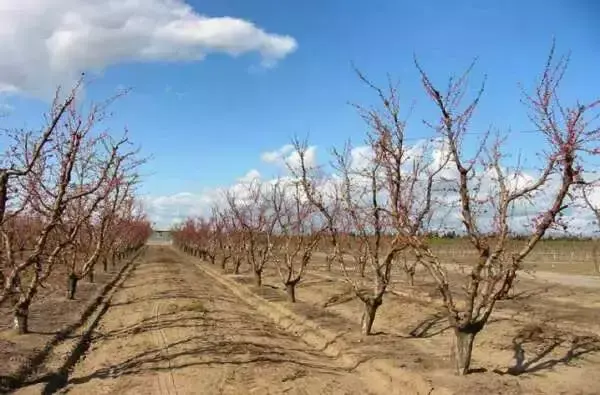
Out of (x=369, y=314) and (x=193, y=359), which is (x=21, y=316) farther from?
(x=369, y=314)

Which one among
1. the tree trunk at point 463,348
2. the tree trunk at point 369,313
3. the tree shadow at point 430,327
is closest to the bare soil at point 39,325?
the tree trunk at point 369,313

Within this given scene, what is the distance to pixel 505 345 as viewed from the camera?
44.2 ft

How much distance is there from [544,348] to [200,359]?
284 inches

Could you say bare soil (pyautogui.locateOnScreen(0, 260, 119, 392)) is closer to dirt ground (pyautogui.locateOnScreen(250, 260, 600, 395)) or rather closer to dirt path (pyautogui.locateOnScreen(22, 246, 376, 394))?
dirt path (pyautogui.locateOnScreen(22, 246, 376, 394))

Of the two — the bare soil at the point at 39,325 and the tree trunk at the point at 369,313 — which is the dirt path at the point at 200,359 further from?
the tree trunk at the point at 369,313

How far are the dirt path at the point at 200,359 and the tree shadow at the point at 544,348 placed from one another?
3.36 metres

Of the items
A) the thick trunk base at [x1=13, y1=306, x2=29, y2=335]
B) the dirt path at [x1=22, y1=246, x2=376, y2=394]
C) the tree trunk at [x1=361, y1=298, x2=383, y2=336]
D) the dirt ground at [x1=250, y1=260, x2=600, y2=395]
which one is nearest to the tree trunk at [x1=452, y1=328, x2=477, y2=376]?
the dirt ground at [x1=250, y1=260, x2=600, y2=395]

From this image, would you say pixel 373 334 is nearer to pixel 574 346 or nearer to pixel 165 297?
pixel 574 346

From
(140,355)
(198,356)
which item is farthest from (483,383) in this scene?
(140,355)

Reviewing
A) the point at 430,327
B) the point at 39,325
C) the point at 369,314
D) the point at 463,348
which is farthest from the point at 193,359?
the point at 430,327

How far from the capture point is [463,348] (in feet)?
33.6

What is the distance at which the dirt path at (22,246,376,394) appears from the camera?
34.0ft

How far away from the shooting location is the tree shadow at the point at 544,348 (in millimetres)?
11578

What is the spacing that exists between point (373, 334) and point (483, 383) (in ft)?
18.7
